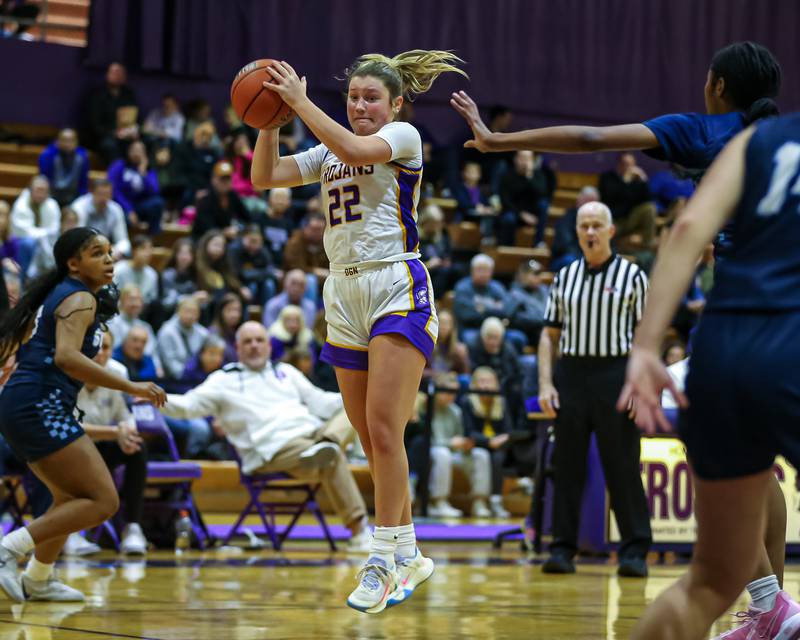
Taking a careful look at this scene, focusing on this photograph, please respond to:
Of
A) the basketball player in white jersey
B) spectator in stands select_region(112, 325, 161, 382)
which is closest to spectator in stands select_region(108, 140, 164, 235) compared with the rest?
spectator in stands select_region(112, 325, 161, 382)

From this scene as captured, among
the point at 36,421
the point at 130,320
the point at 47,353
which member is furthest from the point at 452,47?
the point at 36,421

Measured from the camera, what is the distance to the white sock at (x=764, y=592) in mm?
4016

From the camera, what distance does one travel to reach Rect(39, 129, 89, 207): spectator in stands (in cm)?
1405

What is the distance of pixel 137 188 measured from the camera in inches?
578

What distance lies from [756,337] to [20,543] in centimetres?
389

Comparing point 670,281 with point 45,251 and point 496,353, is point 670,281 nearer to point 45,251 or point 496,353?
point 496,353

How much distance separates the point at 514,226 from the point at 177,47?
5088 mm

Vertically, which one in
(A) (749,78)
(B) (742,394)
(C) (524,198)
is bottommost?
(B) (742,394)

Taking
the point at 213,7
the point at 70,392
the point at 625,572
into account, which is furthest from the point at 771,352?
the point at 213,7

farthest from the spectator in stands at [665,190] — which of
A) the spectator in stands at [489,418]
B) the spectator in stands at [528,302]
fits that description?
the spectator in stands at [489,418]

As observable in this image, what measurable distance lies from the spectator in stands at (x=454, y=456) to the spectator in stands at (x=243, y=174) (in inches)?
153

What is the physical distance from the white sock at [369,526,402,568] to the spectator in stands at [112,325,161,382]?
6.23 m

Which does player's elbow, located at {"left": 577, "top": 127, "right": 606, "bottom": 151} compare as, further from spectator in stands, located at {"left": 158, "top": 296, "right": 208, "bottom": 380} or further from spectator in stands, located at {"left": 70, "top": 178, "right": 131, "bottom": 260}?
spectator in stands, located at {"left": 70, "top": 178, "right": 131, "bottom": 260}

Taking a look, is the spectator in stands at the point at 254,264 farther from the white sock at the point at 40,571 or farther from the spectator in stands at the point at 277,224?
the white sock at the point at 40,571
